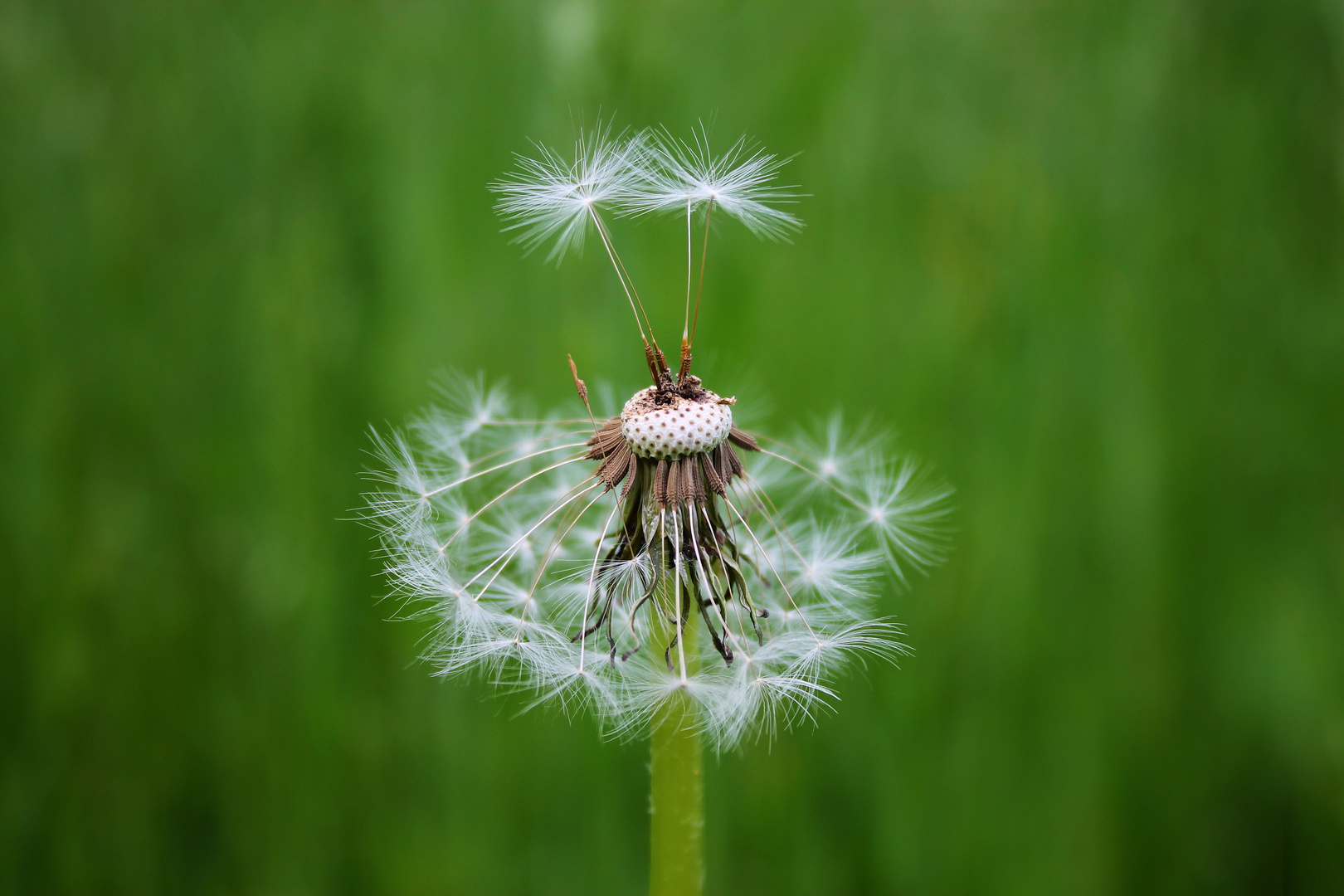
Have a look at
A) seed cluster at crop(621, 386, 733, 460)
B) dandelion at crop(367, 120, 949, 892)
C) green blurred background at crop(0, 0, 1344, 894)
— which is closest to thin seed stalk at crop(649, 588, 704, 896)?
dandelion at crop(367, 120, 949, 892)

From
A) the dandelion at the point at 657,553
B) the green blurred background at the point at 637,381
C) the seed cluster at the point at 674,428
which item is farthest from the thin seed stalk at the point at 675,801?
the green blurred background at the point at 637,381

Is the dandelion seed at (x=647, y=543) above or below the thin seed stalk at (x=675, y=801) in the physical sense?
above

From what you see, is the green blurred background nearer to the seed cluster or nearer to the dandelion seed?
the dandelion seed

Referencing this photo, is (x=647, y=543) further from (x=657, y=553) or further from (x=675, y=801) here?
(x=675, y=801)

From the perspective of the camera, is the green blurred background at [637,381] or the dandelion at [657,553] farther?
the green blurred background at [637,381]

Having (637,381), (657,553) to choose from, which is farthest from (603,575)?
(637,381)

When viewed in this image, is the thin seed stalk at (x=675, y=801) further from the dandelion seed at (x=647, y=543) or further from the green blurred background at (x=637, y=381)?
the green blurred background at (x=637, y=381)

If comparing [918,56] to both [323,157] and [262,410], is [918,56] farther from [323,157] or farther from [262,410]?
[262,410]
